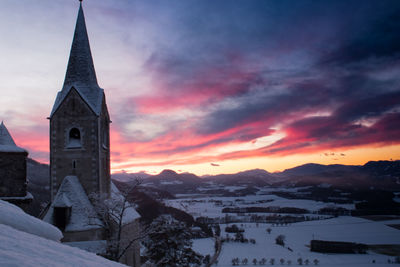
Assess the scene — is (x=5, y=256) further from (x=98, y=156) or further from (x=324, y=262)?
(x=324, y=262)

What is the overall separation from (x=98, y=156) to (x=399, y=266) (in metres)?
79.4

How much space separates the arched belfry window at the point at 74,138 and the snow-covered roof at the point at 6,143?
6132mm

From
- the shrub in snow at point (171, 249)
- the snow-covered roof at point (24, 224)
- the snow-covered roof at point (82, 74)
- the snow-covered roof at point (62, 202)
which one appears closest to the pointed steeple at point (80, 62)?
the snow-covered roof at point (82, 74)

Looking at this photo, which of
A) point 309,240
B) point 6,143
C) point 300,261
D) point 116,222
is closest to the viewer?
point 6,143

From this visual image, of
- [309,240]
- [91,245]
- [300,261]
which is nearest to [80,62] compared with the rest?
[91,245]

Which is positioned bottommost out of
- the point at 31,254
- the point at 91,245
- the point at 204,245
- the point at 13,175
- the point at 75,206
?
the point at 204,245

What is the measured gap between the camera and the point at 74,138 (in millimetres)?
23781

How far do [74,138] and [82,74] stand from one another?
5124mm

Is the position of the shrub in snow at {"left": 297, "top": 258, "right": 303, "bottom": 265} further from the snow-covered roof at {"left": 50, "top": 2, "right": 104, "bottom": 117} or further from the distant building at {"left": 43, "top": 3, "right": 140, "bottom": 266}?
the snow-covered roof at {"left": 50, "top": 2, "right": 104, "bottom": 117}

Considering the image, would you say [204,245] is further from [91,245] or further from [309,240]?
[91,245]

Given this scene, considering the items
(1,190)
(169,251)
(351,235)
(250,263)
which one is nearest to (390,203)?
(351,235)

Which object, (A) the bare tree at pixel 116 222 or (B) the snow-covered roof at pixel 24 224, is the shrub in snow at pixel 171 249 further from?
(B) the snow-covered roof at pixel 24 224

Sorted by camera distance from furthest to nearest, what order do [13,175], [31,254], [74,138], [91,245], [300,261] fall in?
[300,261] < [74,138] < [91,245] < [13,175] < [31,254]

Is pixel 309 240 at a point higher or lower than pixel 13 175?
lower
